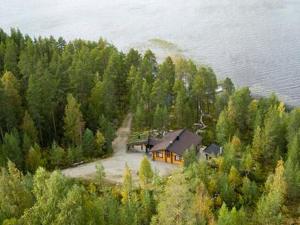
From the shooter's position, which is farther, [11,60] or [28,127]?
[11,60]

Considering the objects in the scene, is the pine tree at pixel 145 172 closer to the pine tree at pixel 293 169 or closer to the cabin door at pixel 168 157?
the cabin door at pixel 168 157

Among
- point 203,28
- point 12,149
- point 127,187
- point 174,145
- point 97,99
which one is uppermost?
point 203,28

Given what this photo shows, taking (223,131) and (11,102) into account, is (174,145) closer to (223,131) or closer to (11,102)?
(223,131)

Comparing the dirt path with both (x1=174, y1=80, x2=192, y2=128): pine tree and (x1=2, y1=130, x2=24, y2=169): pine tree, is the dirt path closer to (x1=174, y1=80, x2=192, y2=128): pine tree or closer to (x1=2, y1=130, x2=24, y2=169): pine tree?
(x1=2, y1=130, x2=24, y2=169): pine tree

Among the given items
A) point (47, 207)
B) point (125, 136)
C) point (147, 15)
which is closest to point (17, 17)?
point (147, 15)

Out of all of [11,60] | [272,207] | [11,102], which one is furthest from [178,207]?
[11,60]

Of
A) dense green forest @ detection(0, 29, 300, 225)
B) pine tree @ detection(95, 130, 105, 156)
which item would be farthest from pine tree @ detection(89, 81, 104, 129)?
pine tree @ detection(95, 130, 105, 156)
